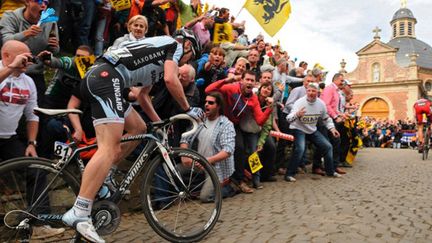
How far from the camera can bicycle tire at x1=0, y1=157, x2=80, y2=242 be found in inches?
120

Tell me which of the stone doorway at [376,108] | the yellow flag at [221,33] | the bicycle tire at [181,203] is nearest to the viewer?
the bicycle tire at [181,203]

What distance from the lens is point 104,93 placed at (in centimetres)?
321

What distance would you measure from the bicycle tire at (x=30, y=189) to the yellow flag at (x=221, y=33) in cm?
598

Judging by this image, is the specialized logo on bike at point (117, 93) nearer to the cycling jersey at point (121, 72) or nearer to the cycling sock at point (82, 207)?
the cycling jersey at point (121, 72)

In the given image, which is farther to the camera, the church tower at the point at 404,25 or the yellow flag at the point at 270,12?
the church tower at the point at 404,25

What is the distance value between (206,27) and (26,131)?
16.8 ft

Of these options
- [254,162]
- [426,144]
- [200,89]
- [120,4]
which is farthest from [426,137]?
[120,4]

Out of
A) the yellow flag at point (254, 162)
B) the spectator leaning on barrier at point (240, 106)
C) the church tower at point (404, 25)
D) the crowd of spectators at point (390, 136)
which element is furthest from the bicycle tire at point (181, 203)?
the church tower at point (404, 25)

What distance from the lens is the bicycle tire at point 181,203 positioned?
3.44 metres

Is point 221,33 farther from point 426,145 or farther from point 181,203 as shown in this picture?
point 426,145

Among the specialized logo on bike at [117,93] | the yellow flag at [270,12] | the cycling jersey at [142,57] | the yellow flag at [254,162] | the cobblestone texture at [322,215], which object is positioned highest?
the yellow flag at [270,12]

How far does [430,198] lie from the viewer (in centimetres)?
543

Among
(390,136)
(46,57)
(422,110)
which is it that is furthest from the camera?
(390,136)

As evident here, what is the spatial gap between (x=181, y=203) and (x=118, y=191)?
2.18ft
